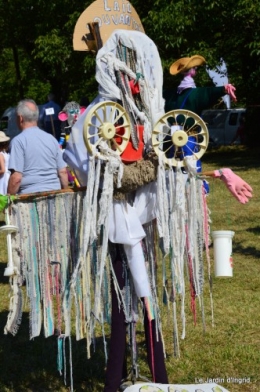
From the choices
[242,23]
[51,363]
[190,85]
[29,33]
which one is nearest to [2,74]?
[29,33]

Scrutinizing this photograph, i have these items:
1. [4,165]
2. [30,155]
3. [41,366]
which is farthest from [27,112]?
[4,165]

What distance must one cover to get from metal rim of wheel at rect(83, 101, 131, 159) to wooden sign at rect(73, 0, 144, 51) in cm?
55

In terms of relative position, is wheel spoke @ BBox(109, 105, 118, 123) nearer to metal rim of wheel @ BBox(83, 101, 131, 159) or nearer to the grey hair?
metal rim of wheel @ BBox(83, 101, 131, 159)

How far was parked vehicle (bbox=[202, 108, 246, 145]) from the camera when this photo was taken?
90.5 feet

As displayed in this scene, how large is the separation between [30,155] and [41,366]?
1639mm

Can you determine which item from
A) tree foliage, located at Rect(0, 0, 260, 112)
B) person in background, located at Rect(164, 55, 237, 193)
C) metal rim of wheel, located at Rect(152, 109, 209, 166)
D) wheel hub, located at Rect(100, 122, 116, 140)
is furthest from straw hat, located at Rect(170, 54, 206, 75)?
tree foliage, located at Rect(0, 0, 260, 112)

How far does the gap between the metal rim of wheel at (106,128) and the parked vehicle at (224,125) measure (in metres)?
23.4

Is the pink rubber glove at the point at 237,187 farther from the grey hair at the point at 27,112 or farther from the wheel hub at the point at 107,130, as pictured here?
the grey hair at the point at 27,112

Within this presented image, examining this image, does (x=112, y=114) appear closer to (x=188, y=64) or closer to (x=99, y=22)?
(x=99, y=22)

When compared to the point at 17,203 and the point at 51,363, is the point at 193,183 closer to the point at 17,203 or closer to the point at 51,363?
the point at 17,203

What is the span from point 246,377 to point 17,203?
178cm

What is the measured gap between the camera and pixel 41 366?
16.9ft

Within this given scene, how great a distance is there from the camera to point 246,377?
4.74 meters

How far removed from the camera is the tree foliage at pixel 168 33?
1773 cm
